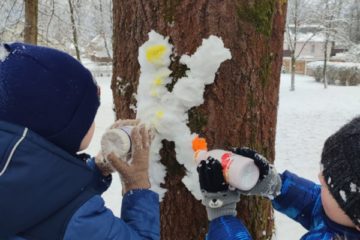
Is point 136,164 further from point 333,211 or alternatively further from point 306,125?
point 306,125

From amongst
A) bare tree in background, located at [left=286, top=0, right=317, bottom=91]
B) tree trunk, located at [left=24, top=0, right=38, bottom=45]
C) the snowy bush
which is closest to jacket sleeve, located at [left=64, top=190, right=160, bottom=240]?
tree trunk, located at [left=24, top=0, right=38, bottom=45]

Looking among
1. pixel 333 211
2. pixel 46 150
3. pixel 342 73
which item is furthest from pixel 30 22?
pixel 342 73

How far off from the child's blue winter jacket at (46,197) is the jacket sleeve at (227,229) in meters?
0.21

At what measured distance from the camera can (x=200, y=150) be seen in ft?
4.88

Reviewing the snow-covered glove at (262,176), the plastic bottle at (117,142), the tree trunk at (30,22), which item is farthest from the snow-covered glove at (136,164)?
the tree trunk at (30,22)

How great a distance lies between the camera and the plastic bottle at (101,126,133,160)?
1.27 metres

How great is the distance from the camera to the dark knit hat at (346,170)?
111cm

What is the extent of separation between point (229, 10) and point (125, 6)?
422 mm

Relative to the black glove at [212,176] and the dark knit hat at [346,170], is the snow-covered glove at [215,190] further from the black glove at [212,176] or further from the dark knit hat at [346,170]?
the dark knit hat at [346,170]

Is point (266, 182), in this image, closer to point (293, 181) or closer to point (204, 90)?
point (293, 181)

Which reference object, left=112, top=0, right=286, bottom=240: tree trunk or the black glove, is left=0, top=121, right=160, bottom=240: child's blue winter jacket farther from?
left=112, top=0, right=286, bottom=240: tree trunk

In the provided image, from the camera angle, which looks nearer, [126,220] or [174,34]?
[126,220]

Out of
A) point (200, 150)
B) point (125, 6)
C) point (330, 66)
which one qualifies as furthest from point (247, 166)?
point (330, 66)

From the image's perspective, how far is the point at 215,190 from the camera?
4.11 ft
